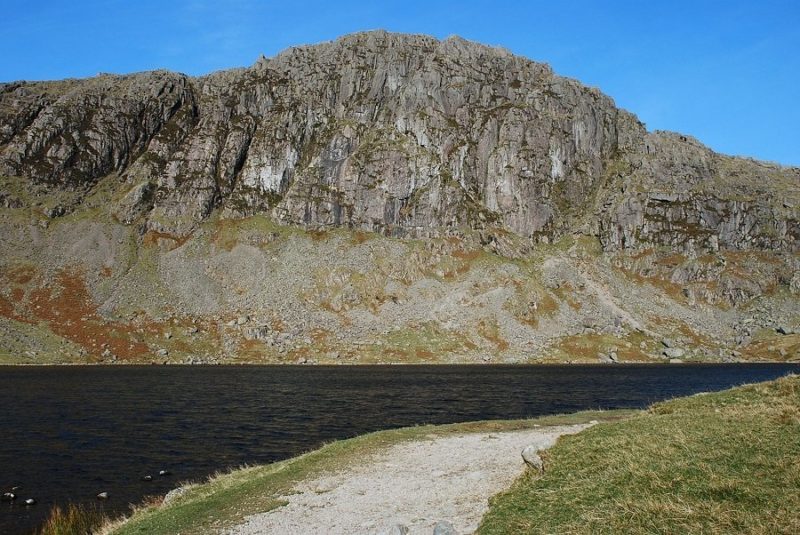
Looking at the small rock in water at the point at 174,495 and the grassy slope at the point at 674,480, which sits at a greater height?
the grassy slope at the point at 674,480

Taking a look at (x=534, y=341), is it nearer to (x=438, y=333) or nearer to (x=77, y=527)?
(x=438, y=333)

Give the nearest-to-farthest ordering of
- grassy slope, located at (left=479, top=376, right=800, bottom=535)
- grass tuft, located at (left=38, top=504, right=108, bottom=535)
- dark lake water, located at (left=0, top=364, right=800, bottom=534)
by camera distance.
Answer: grassy slope, located at (left=479, top=376, right=800, bottom=535) < grass tuft, located at (left=38, top=504, right=108, bottom=535) < dark lake water, located at (left=0, top=364, right=800, bottom=534)

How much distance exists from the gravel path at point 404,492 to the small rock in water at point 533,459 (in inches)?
51.3

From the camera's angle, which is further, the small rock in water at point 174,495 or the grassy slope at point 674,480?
the small rock in water at point 174,495

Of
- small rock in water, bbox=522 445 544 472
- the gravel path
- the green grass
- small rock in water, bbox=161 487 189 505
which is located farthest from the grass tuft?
small rock in water, bbox=522 445 544 472

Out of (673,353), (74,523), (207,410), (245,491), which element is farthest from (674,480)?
(673,353)

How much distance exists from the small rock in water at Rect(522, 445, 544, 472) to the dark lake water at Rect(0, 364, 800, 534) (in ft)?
78.9

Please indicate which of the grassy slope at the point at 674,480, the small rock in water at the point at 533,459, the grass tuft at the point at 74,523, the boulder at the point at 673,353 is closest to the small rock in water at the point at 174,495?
the grass tuft at the point at 74,523

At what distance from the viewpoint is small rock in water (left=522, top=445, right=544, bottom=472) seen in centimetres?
2345

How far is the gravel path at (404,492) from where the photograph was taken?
21.2 meters

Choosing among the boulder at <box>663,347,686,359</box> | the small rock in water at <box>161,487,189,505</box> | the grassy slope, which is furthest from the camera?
the boulder at <box>663,347,686,359</box>

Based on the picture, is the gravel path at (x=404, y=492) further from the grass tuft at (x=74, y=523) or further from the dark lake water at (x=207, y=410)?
the dark lake water at (x=207, y=410)

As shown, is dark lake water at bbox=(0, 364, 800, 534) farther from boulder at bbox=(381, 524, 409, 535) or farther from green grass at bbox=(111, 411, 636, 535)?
boulder at bbox=(381, 524, 409, 535)

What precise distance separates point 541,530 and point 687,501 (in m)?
4.35
